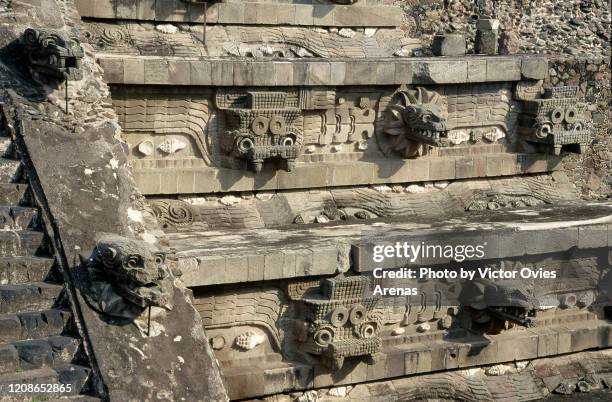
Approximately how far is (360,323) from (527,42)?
6059mm

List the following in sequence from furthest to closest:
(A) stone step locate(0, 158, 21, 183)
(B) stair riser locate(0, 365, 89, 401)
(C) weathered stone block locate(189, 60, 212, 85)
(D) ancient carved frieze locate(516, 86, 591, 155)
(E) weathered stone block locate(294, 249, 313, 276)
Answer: (D) ancient carved frieze locate(516, 86, 591, 155) < (C) weathered stone block locate(189, 60, 212, 85) < (E) weathered stone block locate(294, 249, 313, 276) < (A) stone step locate(0, 158, 21, 183) < (B) stair riser locate(0, 365, 89, 401)

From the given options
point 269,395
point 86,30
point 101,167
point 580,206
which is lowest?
point 269,395

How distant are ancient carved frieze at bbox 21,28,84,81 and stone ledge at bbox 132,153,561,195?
6.19ft

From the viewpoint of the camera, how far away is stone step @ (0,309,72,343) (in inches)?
354

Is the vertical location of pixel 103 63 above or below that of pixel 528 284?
above

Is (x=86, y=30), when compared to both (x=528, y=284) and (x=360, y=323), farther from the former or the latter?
(x=528, y=284)

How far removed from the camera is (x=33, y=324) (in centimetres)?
911

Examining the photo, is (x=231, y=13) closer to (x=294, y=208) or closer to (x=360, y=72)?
(x=360, y=72)

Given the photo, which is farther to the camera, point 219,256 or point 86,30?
point 86,30

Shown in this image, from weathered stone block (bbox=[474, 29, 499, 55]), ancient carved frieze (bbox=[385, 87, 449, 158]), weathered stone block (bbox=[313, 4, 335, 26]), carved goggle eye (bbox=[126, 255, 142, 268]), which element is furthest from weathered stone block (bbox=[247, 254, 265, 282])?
weathered stone block (bbox=[474, 29, 499, 55])

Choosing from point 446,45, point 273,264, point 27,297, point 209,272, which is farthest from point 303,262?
point 446,45

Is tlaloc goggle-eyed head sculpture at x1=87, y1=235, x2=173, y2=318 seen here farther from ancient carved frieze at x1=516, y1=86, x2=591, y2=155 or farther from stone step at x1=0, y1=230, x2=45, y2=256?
ancient carved frieze at x1=516, y1=86, x2=591, y2=155

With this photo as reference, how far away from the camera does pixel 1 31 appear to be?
11.0m

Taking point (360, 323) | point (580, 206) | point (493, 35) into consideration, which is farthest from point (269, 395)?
point (493, 35)
